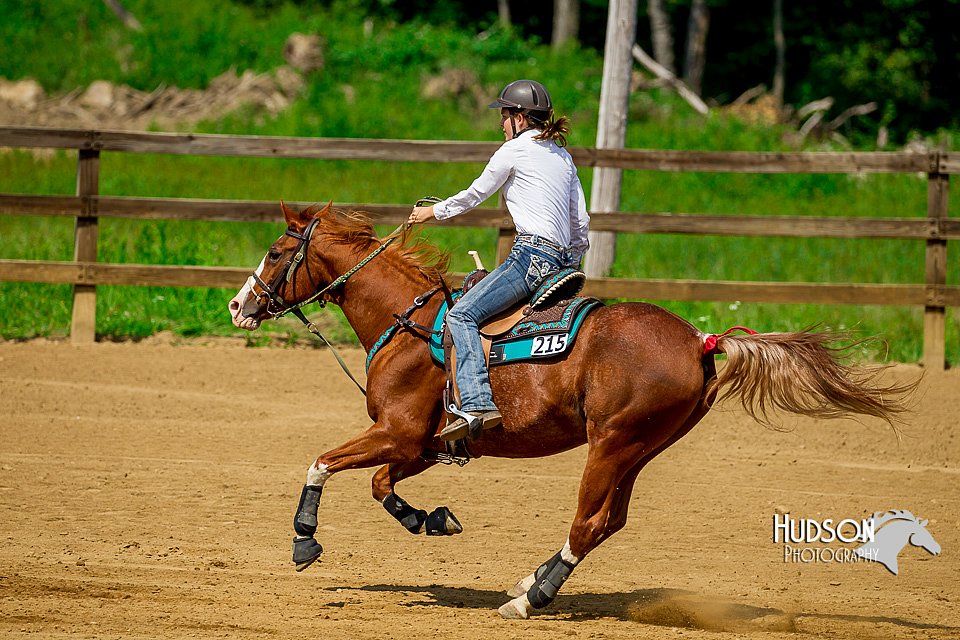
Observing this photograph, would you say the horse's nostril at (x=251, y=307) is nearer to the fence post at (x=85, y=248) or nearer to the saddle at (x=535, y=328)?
the saddle at (x=535, y=328)

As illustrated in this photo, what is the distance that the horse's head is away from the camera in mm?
6363

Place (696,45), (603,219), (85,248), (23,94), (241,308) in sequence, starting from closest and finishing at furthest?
(241,308) < (603,219) < (85,248) < (23,94) < (696,45)

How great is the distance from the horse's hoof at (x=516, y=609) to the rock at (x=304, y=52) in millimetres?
20964

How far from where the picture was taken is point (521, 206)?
236 inches

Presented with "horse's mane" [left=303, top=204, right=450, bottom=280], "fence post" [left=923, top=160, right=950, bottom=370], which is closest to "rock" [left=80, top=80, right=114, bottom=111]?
"fence post" [left=923, top=160, right=950, bottom=370]

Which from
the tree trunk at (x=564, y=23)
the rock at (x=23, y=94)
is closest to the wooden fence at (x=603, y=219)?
the rock at (x=23, y=94)

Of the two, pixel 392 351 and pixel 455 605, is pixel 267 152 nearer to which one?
pixel 392 351

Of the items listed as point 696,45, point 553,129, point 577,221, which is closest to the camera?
point 553,129

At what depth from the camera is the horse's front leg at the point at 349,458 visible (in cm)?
582

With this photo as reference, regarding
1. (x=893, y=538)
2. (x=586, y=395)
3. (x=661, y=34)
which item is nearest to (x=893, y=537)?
(x=893, y=538)

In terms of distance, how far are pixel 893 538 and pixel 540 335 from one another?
289 centimetres

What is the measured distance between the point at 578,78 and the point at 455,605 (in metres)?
21.1

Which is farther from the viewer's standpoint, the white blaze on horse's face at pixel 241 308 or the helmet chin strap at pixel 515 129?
the white blaze on horse's face at pixel 241 308

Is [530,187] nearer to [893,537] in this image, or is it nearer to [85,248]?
[893,537]
